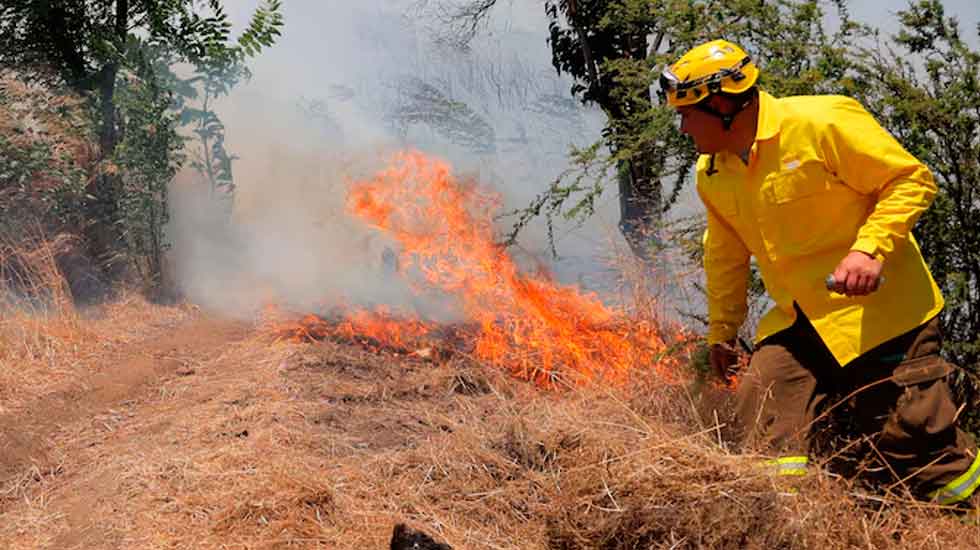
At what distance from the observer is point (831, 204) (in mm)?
3246

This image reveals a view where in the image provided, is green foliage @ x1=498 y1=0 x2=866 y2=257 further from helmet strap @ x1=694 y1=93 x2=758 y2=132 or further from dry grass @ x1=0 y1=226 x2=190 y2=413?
dry grass @ x1=0 y1=226 x2=190 y2=413

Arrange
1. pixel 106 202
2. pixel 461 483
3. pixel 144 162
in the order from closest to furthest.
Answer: pixel 461 483
pixel 144 162
pixel 106 202

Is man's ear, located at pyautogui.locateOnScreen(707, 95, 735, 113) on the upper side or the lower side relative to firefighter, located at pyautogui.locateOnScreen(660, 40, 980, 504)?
upper

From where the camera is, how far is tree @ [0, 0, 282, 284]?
1062cm

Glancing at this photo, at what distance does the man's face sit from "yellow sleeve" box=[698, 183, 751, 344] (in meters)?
0.40

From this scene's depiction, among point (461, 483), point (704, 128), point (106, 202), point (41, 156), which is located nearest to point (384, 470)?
point (461, 483)

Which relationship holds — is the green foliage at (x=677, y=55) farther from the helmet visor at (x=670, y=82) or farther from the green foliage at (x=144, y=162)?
the green foliage at (x=144, y=162)

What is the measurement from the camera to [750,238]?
139 inches

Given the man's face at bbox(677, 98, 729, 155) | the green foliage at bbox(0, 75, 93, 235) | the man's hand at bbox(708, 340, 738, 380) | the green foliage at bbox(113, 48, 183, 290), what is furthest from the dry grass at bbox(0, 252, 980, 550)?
the green foliage at bbox(113, 48, 183, 290)

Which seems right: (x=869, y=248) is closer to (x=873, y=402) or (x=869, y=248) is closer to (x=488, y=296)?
(x=873, y=402)

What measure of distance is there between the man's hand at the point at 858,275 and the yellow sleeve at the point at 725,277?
79 cm

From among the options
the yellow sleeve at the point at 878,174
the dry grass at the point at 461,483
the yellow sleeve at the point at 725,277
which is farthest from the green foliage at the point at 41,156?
the yellow sleeve at the point at 878,174

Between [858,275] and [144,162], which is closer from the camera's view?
[858,275]

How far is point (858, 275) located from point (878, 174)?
1.41 ft
